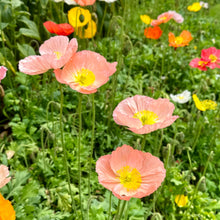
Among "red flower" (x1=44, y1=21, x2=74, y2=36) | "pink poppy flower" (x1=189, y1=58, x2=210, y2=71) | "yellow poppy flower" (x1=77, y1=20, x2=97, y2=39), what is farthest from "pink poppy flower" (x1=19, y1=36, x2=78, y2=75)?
"pink poppy flower" (x1=189, y1=58, x2=210, y2=71)

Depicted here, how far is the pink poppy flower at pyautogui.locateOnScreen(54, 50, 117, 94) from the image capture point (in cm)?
91

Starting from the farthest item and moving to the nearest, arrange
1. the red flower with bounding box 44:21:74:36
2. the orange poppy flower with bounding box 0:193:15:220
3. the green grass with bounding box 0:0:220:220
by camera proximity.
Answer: the red flower with bounding box 44:21:74:36
the green grass with bounding box 0:0:220:220
the orange poppy flower with bounding box 0:193:15:220

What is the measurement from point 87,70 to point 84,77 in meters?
0.03

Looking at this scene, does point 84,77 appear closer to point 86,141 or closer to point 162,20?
point 86,141

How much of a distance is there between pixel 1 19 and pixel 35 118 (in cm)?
67

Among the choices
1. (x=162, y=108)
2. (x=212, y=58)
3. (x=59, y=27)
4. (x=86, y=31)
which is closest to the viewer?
(x=162, y=108)

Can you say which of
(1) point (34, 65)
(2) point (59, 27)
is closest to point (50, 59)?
(1) point (34, 65)

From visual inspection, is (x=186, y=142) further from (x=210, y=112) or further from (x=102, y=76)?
(x=102, y=76)

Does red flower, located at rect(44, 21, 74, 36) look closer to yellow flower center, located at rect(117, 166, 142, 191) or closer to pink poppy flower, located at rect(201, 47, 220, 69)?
pink poppy flower, located at rect(201, 47, 220, 69)

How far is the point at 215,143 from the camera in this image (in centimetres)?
194

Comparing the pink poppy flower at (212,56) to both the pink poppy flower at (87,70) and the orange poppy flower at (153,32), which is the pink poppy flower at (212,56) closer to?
the orange poppy flower at (153,32)

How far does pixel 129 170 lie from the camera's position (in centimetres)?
87

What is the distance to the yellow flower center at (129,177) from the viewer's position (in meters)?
0.84

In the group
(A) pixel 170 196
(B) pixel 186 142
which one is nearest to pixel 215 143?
(B) pixel 186 142
